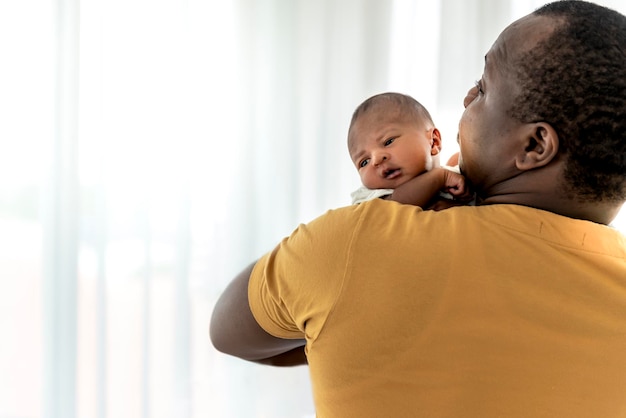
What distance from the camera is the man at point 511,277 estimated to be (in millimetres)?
856

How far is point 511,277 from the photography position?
0.85 m

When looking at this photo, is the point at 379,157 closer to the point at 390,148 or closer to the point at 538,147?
the point at 390,148

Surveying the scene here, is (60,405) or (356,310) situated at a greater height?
(356,310)

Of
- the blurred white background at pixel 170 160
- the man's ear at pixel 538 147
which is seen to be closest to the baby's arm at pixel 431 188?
the man's ear at pixel 538 147

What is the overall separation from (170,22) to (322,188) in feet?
1.70

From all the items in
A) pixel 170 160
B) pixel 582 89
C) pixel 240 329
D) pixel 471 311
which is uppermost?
pixel 582 89

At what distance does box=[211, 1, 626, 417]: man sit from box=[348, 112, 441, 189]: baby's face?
0.77ft

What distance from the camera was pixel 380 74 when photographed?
1654 mm

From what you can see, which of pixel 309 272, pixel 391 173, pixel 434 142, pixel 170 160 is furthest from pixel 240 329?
pixel 170 160

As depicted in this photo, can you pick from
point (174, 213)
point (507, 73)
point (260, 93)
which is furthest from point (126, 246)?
point (507, 73)

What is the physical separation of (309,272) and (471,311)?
214 mm

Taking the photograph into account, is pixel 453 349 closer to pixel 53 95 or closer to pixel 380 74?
pixel 380 74

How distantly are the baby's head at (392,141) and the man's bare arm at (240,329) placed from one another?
0.91 ft

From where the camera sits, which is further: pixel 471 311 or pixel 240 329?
pixel 240 329
